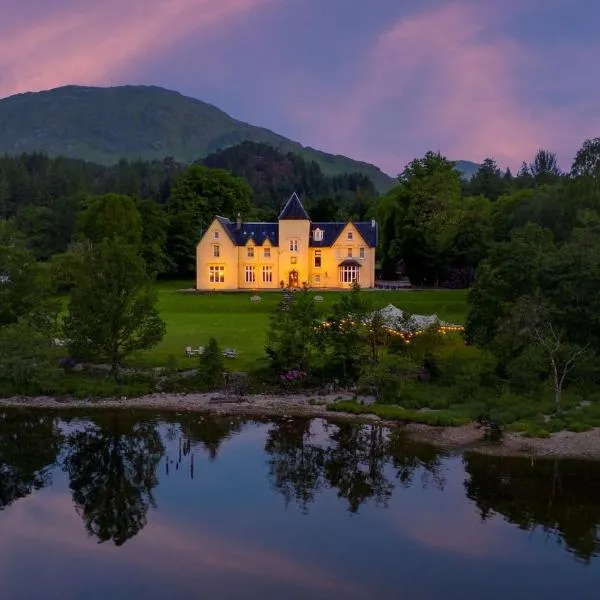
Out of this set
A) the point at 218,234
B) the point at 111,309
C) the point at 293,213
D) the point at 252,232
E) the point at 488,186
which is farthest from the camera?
the point at 488,186

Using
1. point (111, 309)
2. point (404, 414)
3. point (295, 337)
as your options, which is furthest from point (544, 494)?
point (111, 309)

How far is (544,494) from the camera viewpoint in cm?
2275

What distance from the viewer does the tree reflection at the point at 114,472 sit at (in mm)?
21203

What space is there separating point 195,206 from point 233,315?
1506 inches

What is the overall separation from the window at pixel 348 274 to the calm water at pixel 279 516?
153 feet

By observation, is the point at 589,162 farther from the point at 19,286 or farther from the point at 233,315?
the point at 19,286

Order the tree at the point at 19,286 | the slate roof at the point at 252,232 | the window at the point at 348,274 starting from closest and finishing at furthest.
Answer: the tree at the point at 19,286, the window at the point at 348,274, the slate roof at the point at 252,232

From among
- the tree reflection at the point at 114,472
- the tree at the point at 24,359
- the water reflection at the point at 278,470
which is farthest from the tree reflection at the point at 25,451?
the tree at the point at 24,359

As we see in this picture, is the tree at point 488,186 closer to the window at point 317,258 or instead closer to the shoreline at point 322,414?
the window at point 317,258

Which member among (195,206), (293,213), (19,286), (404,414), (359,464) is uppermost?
(195,206)

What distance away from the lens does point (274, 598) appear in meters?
16.8

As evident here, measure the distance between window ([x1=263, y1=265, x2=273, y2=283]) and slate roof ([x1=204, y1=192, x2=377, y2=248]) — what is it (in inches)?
101

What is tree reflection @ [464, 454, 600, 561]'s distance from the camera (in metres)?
20.5

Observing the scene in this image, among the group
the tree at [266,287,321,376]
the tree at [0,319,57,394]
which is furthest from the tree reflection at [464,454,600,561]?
the tree at [0,319,57,394]
